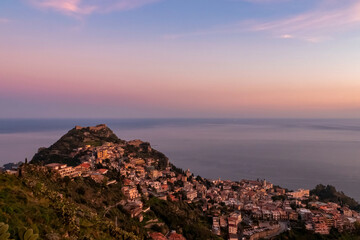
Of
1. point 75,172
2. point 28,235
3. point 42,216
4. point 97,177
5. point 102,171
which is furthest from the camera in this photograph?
point 102,171

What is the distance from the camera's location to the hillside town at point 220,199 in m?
29.7

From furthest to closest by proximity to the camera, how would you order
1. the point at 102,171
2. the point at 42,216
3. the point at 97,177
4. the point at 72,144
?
1. the point at 72,144
2. the point at 102,171
3. the point at 97,177
4. the point at 42,216

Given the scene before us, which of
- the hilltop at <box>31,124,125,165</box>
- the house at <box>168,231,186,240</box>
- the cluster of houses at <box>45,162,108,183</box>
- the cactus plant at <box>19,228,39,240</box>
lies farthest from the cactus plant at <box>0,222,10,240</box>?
the hilltop at <box>31,124,125,165</box>

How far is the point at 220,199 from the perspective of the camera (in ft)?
140

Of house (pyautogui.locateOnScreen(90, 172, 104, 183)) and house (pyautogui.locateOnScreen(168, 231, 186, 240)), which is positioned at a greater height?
house (pyautogui.locateOnScreen(90, 172, 104, 183))

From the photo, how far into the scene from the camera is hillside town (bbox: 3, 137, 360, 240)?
29.7 metres

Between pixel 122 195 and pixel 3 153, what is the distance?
73.6 metres

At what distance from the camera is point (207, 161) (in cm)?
8650

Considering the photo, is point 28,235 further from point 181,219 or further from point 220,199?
point 220,199

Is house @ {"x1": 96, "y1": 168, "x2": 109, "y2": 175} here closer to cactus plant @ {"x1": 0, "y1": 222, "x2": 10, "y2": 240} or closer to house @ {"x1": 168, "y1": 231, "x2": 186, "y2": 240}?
house @ {"x1": 168, "y1": 231, "x2": 186, "y2": 240}

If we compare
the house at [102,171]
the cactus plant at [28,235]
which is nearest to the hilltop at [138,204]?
the house at [102,171]

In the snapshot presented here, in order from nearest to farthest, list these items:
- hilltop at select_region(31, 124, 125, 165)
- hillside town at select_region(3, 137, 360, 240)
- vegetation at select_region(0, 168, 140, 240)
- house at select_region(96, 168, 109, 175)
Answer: vegetation at select_region(0, 168, 140, 240) → hillside town at select_region(3, 137, 360, 240) → house at select_region(96, 168, 109, 175) → hilltop at select_region(31, 124, 125, 165)

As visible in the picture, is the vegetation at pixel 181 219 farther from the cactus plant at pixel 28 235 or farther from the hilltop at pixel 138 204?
the cactus plant at pixel 28 235

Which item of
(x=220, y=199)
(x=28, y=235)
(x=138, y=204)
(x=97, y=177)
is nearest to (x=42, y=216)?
(x=28, y=235)
